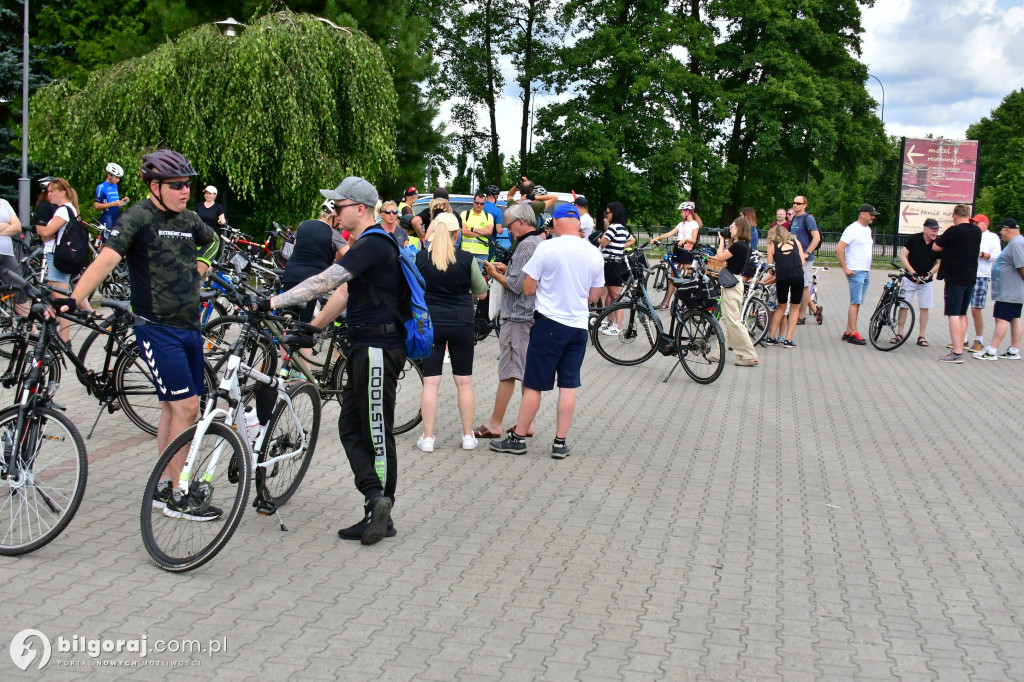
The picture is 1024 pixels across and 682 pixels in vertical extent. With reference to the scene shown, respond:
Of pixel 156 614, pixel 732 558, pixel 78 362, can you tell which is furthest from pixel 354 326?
pixel 78 362

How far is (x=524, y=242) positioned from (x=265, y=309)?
11.1ft

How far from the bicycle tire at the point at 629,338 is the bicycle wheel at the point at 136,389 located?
575 centimetres

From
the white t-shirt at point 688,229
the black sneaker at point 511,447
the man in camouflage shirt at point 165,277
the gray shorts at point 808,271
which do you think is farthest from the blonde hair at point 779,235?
the man in camouflage shirt at point 165,277

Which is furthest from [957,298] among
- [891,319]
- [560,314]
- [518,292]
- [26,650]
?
[26,650]

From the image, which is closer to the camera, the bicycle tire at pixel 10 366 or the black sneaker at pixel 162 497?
the black sneaker at pixel 162 497

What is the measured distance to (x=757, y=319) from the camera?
1495cm

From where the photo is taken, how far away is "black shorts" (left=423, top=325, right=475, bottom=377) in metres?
7.61

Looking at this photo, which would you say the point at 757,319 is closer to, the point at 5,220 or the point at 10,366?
the point at 5,220

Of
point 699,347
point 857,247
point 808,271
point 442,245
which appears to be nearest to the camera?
point 442,245

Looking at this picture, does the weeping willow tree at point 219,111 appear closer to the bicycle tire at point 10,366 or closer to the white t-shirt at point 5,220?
the white t-shirt at point 5,220

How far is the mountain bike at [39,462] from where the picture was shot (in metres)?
5.06

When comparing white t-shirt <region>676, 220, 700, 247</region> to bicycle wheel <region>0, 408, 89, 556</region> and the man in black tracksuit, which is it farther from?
bicycle wheel <region>0, 408, 89, 556</region>

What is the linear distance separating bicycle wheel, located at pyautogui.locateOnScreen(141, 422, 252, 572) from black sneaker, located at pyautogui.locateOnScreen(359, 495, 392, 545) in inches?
29.2

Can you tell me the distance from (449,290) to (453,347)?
44 cm
